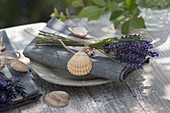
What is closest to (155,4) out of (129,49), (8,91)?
(129,49)

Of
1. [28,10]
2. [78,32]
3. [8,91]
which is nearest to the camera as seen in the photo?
[8,91]

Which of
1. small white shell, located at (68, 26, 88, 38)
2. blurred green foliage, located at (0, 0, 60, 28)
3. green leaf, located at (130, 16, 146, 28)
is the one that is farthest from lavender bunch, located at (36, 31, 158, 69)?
blurred green foliage, located at (0, 0, 60, 28)

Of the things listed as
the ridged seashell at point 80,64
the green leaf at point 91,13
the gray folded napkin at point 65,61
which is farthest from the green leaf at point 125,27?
the ridged seashell at point 80,64

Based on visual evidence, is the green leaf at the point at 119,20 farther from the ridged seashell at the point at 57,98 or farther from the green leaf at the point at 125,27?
the ridged seashell at the point at 57,98

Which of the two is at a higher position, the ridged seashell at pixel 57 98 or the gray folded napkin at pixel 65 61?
the gray folded napkin at pixel 65 61

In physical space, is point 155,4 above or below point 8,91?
above

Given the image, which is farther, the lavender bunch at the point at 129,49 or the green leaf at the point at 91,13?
the green leaf at the point at 91,13

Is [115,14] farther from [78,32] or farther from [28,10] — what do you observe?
[28,10]
